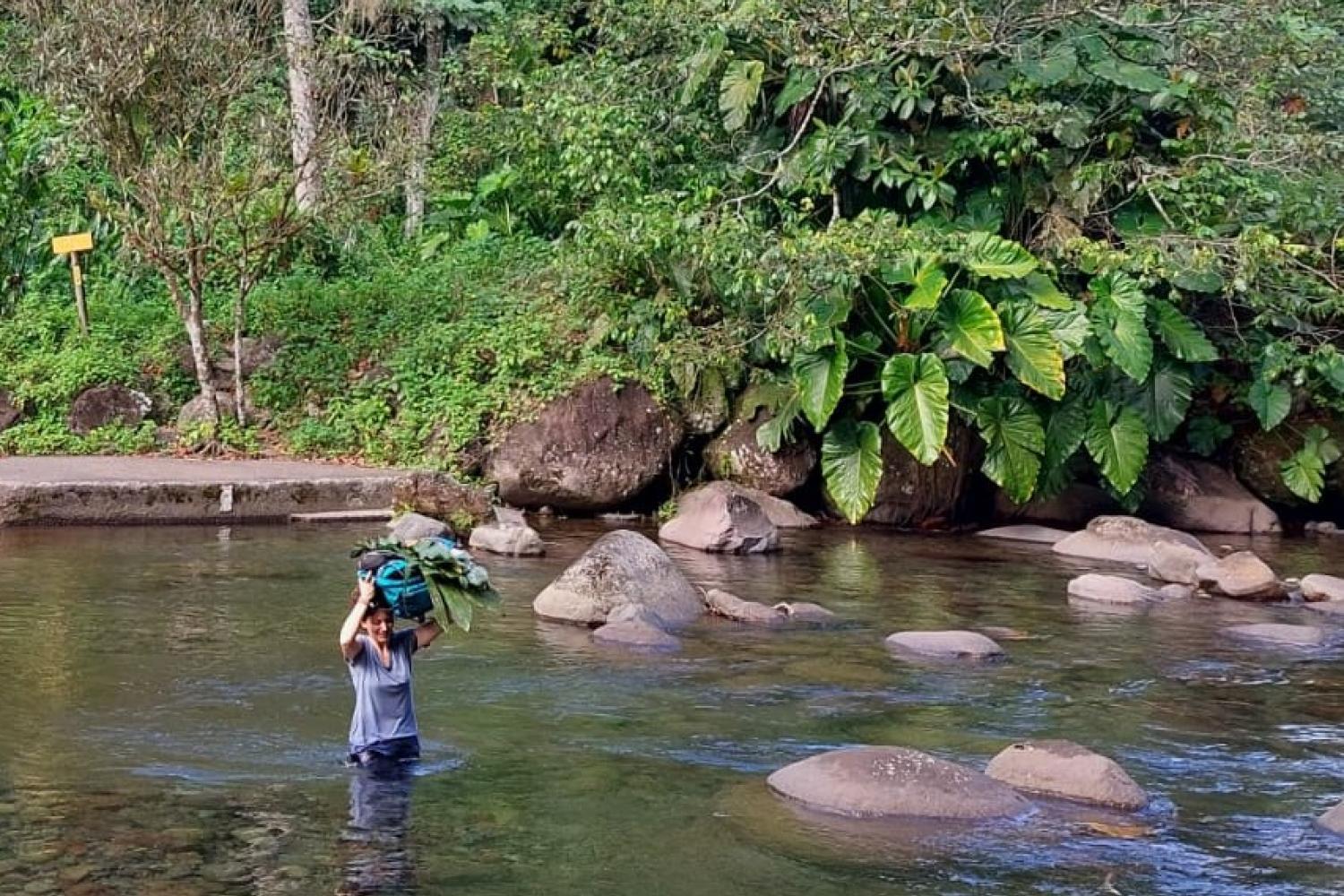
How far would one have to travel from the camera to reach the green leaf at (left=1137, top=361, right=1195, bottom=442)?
16859mm

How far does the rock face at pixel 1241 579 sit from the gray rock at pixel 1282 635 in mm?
1351

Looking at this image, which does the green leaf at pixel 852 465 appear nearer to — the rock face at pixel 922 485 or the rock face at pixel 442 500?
the rock face at pixel 922 485

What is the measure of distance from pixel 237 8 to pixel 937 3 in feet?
23.7

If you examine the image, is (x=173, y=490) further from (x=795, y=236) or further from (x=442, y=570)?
(x=442, y=570)

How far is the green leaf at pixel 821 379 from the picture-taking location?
16.1 m

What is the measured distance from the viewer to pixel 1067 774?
783cm

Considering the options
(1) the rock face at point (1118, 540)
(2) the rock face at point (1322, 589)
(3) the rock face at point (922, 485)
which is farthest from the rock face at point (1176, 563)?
(3) the rock face at point (922, 485)

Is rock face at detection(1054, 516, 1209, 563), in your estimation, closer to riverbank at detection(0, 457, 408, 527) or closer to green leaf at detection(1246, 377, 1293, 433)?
green leaf at detection(1246, 377, 1293, 433)

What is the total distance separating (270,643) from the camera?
10.7 metres

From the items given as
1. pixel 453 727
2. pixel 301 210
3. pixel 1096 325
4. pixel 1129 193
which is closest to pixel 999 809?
pixel 453 727

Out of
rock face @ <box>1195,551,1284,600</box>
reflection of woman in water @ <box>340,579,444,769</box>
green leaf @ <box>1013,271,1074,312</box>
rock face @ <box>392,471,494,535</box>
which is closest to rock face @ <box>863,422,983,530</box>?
green leaf @ <box>1013,271,1074,312</box>

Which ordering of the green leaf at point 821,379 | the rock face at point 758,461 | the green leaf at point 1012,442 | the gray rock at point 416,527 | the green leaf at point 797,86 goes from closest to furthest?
the gray rock at point 416,527
the green leaf at point 821,379
the green leaf at point 1012,442
the green leaf at point 797,86
the rock face at point 758,461

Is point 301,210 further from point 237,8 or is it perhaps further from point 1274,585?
point 1274,585

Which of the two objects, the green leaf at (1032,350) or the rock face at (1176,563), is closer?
the rock face at (1176,563)
